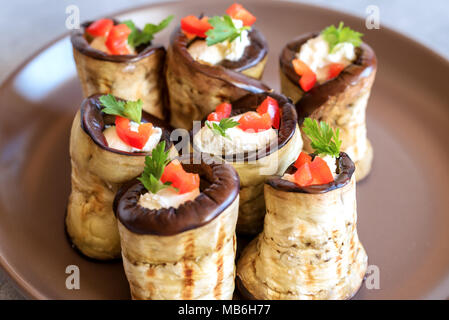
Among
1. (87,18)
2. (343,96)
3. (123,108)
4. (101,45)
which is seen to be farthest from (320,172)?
(87,18)

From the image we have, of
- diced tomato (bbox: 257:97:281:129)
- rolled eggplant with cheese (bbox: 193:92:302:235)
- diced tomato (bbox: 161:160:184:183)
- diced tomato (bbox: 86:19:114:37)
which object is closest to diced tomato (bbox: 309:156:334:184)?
rolled eggplant with cheese (bbox: 193:92:302:235)

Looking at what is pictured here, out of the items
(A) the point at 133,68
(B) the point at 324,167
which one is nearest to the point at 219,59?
(A) the point at 133,68

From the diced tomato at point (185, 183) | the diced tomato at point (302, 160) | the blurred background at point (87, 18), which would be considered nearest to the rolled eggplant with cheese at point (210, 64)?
the diced tomato at point (302, 160)

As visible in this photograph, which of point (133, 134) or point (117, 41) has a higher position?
point (117, 41)

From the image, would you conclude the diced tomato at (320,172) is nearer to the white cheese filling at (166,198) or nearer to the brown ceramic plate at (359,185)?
the white cheese filling at (166,198)

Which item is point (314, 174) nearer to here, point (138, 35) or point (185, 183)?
point (185, 183)

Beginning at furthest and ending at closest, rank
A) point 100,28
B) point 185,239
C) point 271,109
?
point 100,28, point 271,109, point 185,239
